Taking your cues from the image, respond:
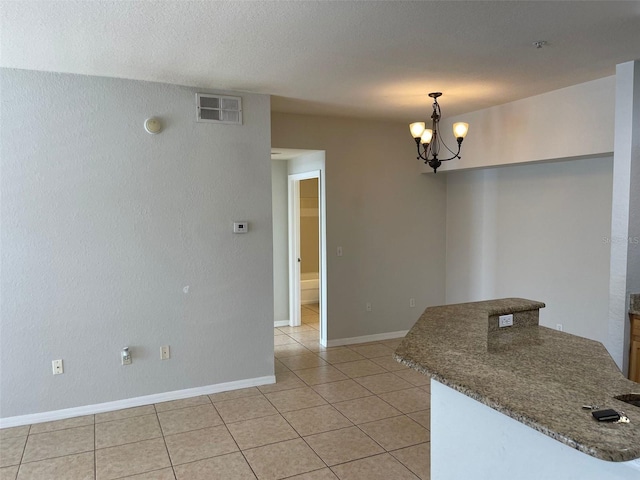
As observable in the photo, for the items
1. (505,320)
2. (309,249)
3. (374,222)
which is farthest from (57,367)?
(309,249)

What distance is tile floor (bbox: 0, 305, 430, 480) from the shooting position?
2877mm

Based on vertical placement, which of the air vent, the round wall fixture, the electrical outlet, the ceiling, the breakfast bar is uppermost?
the ceiling

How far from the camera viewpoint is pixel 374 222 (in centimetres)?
562

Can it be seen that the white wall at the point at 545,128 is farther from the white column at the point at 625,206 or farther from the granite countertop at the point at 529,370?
the granite countertop at the point at 529,370

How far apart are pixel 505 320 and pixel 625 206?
1555 mm

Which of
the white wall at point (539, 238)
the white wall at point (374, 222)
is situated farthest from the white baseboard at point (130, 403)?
the white wall at point (539, 238)

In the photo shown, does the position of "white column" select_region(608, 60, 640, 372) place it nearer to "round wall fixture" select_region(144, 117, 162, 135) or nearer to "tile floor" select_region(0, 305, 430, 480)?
"tile floor" select_region(0, 305, 430, 480)

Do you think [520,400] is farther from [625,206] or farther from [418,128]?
[418,128]

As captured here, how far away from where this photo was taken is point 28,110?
11.3ft

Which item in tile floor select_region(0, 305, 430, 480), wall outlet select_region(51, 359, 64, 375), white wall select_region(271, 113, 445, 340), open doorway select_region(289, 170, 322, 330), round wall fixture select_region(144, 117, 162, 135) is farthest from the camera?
open doorway select_region(289, 170, 322, 330)

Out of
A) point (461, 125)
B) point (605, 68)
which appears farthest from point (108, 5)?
point (605, 68)

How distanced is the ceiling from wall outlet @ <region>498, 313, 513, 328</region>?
166 centimetres

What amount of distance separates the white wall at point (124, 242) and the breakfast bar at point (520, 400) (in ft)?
7.05

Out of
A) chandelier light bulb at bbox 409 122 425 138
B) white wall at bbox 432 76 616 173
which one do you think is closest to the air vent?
chandelier light bulb at bbox 409 122 425 138
